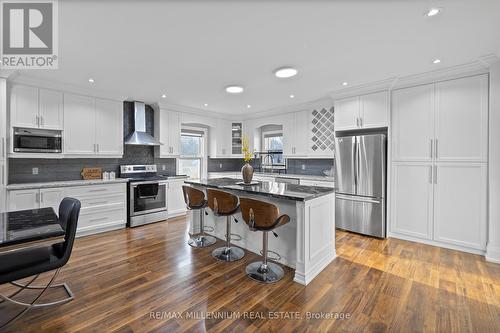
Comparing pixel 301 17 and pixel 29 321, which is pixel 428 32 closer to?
pixel 301 17

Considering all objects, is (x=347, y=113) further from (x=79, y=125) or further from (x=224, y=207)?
(x=79, y=125)

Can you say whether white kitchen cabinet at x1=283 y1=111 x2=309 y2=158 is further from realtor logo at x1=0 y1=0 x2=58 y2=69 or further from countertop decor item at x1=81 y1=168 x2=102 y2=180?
realtor logo at x1=0 y1=0 x2=58 y2=69

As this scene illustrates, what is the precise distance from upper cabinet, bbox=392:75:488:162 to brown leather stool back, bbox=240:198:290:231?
263 cm

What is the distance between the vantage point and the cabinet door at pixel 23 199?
3.33m

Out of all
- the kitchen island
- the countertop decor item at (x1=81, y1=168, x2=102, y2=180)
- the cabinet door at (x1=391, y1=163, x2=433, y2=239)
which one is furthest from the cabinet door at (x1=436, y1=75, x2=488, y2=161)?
the countertop decor item at (x1=81, y1=168, x2=102, y2=180)

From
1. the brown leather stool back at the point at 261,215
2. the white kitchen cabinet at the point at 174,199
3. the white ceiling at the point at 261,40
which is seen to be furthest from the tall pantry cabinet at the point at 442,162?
the white kitchen cabinet at the point at 174,199

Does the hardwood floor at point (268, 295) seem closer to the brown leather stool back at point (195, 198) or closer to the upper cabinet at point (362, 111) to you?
the brown leather stool back at point (195, 198)

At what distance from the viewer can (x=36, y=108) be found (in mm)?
3736

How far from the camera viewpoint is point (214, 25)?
2.15 m

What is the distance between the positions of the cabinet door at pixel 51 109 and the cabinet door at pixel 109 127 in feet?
1.79

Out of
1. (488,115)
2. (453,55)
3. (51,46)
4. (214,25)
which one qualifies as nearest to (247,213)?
(214,25)

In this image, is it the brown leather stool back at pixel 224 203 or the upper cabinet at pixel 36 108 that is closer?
the brown leather stool back at pixel 224 203

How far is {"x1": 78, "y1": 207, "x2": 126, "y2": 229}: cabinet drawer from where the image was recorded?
393 cm

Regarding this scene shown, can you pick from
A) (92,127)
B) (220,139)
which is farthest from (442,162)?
(92,127)
